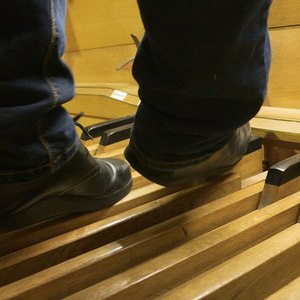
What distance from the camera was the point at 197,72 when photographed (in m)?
0.56

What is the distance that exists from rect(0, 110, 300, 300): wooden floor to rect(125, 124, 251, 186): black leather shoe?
0.19ft

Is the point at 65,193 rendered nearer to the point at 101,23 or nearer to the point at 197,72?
the point at 197,72

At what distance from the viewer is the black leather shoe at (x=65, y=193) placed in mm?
630

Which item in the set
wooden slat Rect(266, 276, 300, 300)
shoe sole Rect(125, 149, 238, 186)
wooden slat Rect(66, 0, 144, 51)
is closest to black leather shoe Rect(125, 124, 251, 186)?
shoe sole Rect(125, 149, 238, 186)

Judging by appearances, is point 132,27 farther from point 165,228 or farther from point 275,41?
point 165,228

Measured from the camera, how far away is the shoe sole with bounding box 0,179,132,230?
0.66 m

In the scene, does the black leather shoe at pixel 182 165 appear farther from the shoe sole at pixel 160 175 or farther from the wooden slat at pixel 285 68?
the wooden slat at pixel 285 68

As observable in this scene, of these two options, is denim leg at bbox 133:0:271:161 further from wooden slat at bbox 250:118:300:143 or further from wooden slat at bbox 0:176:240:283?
wooden slat at bbox 250:118:300:143

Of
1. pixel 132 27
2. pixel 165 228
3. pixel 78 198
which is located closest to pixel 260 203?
pixel 165 228

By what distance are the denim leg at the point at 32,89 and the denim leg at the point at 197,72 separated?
131 mm

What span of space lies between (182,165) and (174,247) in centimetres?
14

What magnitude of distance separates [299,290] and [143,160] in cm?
32

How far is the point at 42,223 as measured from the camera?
2.31ft

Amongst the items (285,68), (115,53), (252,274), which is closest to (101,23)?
(115,53)
